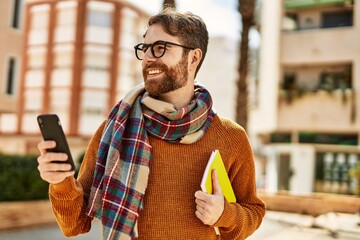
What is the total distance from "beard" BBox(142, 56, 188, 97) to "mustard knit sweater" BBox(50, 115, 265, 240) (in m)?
0.21

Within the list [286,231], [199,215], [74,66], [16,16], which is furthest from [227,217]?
[74,66]

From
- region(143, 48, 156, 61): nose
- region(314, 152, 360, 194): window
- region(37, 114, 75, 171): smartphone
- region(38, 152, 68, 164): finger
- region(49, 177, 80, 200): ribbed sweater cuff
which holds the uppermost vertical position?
region(143, 48, 156, 61): nose

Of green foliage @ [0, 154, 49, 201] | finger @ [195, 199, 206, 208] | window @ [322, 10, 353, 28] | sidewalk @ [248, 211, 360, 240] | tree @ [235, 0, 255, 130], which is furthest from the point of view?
window @ [322, 10, 353, 28]

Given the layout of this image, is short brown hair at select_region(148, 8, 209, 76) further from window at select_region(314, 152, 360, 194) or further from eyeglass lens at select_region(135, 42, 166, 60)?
window at select_region(314, 152, 360, 194)

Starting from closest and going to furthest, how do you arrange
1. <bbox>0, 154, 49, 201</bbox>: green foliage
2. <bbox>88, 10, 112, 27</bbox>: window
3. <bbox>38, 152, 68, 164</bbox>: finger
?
<bbox>38, 152, 68, 164</bbox>: finger
<bbox>0, 154, 49, 201</bbox>: green foliage
<bbox>88, 10, 112, 27</bbox>: window

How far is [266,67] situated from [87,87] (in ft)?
71.3

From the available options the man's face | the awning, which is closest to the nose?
the man's face

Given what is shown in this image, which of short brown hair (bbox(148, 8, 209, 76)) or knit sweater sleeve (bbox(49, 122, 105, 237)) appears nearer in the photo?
knit sweater sleeve (bbox(49, 122, 105, 237))

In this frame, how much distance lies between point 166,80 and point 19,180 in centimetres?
1172

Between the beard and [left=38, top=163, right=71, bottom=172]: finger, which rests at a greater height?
the beard

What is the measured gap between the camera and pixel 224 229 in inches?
92.6

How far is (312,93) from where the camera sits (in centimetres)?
2567

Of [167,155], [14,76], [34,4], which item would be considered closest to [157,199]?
[167,155]

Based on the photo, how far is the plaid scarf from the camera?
2.20m
